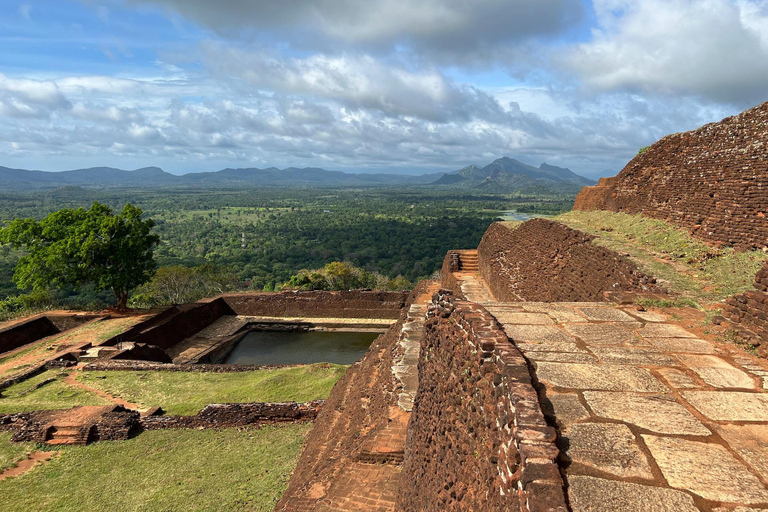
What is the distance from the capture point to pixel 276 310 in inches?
936

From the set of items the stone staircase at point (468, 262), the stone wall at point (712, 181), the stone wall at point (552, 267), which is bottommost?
the stone staircase at point (468, 262)

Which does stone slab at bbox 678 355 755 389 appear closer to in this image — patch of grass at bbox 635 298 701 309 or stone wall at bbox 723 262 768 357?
stone wall at bbox 723 262 768 357

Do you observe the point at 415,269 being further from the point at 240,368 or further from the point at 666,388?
the point at 666,388

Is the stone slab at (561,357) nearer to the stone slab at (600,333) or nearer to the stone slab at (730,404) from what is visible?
the stone slab at (600,333)

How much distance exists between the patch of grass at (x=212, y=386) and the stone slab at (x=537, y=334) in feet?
25.9

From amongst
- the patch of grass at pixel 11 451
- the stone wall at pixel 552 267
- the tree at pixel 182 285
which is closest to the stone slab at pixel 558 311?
the stone wall at pixel 552 267

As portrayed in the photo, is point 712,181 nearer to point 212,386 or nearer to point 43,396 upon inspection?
point 212,386

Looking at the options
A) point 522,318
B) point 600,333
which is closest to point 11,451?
point 522,318

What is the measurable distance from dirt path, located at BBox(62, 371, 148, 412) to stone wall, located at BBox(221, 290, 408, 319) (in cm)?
1077

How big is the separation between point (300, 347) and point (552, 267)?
13.8 metres

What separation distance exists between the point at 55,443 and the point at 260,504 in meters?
5.99

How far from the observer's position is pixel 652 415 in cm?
288

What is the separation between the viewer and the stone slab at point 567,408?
2840 mm

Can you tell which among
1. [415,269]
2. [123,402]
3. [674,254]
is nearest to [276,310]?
[123,402]
